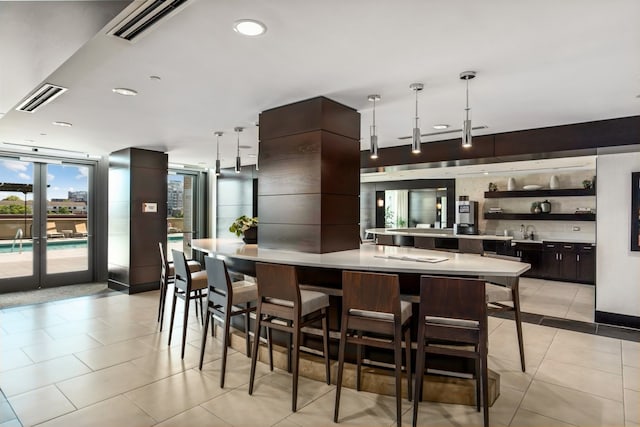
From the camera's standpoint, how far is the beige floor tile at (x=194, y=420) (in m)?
2.53

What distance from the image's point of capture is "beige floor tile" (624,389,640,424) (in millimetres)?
2653

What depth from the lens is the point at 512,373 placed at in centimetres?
338

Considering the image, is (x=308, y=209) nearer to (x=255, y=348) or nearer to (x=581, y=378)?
(x=255, y=348)

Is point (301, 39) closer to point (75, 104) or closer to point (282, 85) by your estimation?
point (282, 85)

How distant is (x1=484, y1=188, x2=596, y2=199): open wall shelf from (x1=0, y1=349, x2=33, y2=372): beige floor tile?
958 centimetres

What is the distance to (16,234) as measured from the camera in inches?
268

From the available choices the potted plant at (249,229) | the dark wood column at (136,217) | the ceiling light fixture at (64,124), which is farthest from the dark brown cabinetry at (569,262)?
the ceiling light fixture at (64,124)

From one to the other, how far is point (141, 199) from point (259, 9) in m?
5.55

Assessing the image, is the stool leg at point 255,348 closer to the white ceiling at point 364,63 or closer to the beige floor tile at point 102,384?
the beige floor tile at point 102,384

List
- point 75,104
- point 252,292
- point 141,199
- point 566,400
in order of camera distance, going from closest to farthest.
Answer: point 566,400 < point 252,292 < point 75,104 < point 141,199

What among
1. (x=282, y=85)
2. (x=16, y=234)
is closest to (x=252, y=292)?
(x=282, y=85)

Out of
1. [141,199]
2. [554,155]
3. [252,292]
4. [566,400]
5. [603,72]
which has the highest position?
[603,72]

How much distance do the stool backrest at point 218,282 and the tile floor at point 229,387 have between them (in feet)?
2.22

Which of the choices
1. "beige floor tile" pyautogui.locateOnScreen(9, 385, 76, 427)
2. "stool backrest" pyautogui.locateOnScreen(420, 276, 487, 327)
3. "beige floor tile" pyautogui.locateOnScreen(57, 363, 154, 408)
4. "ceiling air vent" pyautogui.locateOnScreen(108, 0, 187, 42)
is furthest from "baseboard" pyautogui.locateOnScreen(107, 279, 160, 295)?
"stool backrest" pyautogui.locateOnScreen(420, 276, 487, 327)
